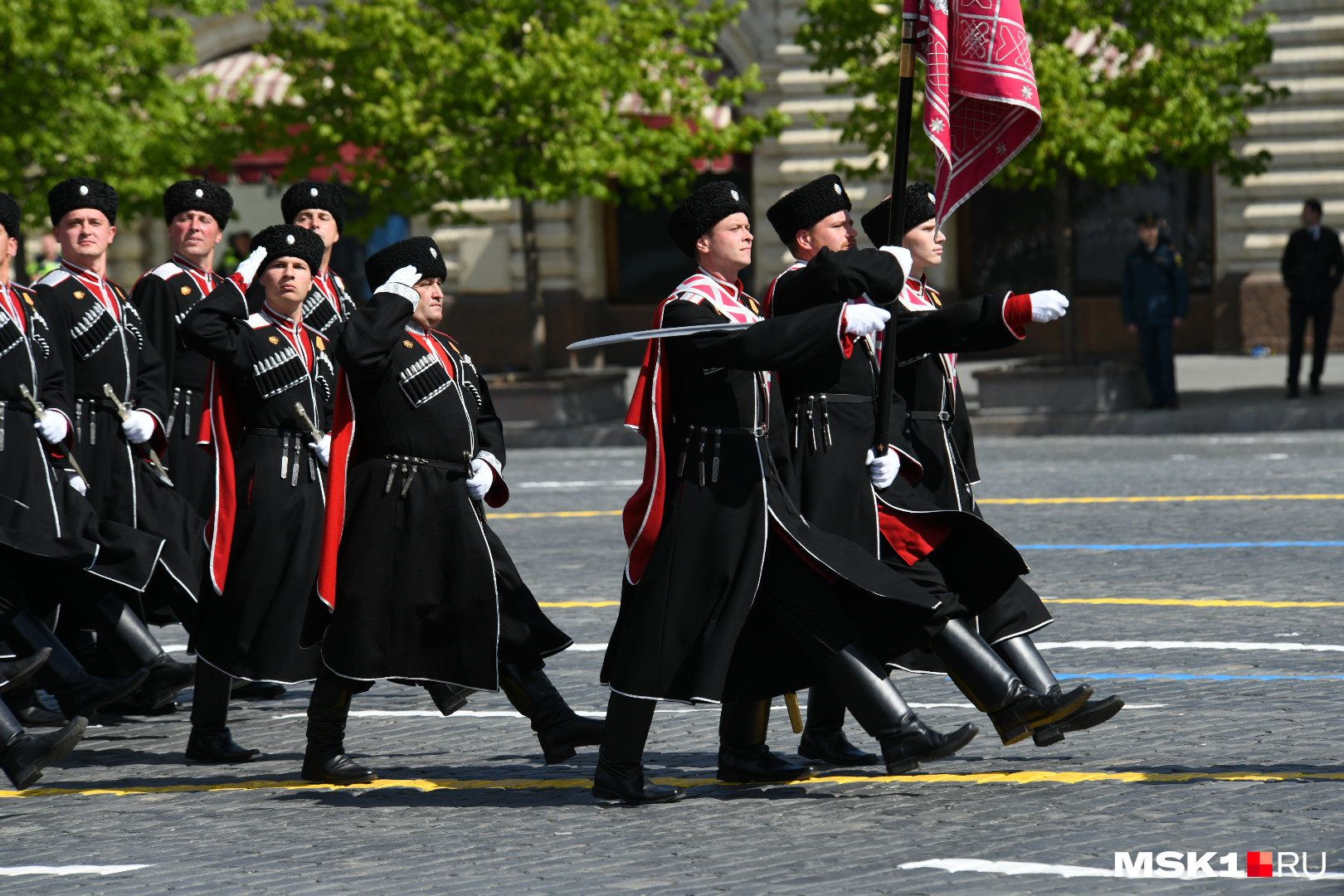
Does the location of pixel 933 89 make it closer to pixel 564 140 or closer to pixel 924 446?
pixel 924 446

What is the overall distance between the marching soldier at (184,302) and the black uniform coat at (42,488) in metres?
0.72

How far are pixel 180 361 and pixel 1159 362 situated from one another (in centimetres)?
1266

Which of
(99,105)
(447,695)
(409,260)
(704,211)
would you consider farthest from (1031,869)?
(99,105)

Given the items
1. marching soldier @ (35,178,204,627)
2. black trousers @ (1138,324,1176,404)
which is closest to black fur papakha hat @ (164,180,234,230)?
marching soldier @ (35,178,204,627)

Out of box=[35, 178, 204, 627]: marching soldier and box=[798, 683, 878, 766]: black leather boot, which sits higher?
box=[35, 178, 204, 627]: marching soldier

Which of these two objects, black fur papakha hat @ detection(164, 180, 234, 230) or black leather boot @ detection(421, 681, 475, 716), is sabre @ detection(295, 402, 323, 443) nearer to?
black leather boot @ detection(421, 681, 475, 716)

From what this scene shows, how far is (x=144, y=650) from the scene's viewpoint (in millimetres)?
7406

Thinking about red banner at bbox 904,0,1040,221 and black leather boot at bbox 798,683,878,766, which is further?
red banner at bbox 904,0,1040,221

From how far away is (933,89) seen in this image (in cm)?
684

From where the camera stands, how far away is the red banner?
6.81 m

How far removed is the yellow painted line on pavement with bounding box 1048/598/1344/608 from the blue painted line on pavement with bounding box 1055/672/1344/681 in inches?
59.8

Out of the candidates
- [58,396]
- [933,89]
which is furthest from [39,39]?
[933,89]

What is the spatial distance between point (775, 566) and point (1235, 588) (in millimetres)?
4205

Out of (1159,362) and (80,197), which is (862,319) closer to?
(80,197)
